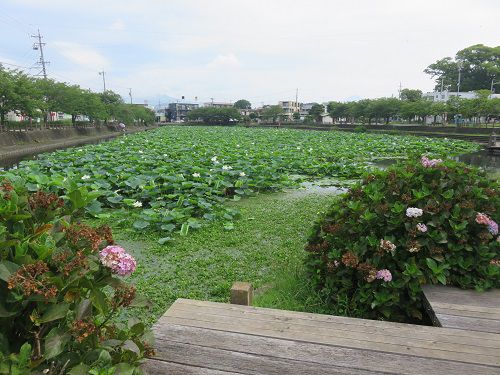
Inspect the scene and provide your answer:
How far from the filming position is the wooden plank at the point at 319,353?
1687mm

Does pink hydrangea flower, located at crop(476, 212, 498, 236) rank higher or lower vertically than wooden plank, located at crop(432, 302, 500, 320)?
higher

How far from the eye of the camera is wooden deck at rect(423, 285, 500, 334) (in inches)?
83.9

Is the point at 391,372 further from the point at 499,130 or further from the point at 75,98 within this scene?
the point at 75,98

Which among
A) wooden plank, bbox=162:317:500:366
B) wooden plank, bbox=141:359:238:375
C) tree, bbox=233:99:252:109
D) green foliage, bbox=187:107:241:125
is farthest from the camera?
tree, bbox=233:99:252:109

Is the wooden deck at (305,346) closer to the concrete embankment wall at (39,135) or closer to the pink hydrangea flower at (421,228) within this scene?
the pink hydrangea flower at (421,228)

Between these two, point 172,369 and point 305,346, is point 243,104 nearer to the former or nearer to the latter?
point 305,346

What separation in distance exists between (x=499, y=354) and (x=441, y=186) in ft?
4.92

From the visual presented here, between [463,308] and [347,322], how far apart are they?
802 mm

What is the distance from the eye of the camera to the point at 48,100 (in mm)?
31578

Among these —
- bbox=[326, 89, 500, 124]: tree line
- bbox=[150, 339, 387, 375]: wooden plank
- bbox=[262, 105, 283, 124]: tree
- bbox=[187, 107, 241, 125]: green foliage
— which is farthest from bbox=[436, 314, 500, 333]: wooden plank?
bbox=[262, 105, 283, 124]: tree

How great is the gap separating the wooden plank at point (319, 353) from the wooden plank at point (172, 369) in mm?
96

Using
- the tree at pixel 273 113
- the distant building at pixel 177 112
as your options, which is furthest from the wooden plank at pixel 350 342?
the distant building at pixel 177 112

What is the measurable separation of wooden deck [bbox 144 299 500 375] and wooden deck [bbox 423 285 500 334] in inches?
4.3

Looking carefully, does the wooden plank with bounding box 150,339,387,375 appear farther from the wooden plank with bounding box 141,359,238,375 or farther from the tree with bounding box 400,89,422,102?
the tree with bounding box 400,89,422,102
